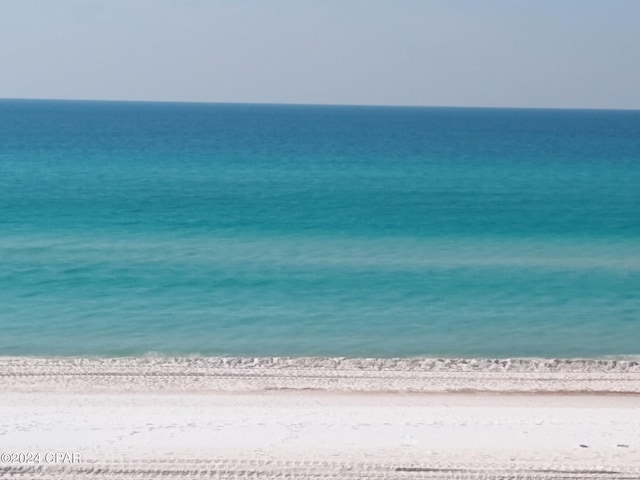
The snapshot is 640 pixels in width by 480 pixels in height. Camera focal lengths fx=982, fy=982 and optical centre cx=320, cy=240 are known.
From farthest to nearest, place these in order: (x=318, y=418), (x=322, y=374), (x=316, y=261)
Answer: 1. (x=316, y=261)
2. (x=322, y=374)
3. (x=318, y=418)

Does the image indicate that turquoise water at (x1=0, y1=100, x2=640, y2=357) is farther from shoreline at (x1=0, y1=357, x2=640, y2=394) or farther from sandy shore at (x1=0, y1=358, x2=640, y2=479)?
sandy shore at (x1=0, y1=358, x2=640, y2=479)

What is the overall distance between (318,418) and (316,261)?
12.6m

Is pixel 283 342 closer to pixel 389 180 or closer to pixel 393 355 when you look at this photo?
pixel 393 355

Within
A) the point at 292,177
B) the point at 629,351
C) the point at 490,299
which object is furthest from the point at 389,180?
the point at 629,351

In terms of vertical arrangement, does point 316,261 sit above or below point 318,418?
above

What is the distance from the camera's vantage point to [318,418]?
12.2 meters

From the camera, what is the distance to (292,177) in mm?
49469

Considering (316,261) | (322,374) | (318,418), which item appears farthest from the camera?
(316,261)

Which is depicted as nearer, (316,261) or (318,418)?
(318,418)

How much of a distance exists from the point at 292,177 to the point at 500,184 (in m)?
10.3

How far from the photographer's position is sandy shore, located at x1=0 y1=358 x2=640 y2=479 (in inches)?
412

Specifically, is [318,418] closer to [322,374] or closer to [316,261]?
[322,374]

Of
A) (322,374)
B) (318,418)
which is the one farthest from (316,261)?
(318,418)

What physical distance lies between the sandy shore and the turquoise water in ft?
5.09
